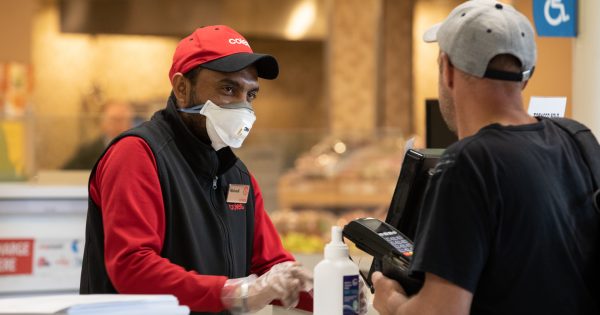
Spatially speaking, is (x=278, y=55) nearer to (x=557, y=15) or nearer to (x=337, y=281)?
(x=557, y=15)

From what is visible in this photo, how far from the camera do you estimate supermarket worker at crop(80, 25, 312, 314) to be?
2.03 m

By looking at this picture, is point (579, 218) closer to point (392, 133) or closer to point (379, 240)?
point (379, 240)

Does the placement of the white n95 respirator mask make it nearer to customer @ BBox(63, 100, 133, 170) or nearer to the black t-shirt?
the black t-shirt

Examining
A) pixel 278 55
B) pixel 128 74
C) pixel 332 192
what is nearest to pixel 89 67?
pixel 128 74

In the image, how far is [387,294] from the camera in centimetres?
173

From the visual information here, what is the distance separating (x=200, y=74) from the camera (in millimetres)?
2354

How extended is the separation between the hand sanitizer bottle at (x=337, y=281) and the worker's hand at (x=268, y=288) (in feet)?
0.57

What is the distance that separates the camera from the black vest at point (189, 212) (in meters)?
2.19

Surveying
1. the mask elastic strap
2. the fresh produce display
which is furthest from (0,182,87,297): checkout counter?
the mask elastic strap

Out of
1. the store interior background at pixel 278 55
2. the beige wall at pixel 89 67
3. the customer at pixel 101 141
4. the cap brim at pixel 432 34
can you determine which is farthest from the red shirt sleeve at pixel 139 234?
the beige wall at pixel 89 67

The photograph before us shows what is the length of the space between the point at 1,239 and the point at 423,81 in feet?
15.7

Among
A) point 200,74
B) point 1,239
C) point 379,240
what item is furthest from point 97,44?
point 379,240

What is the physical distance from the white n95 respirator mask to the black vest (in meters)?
0.04

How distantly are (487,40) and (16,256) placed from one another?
371cm
